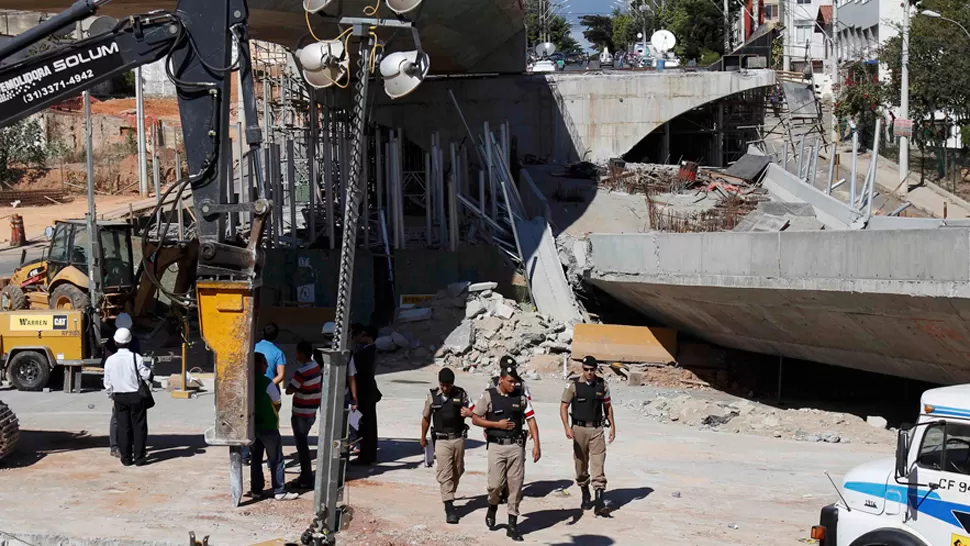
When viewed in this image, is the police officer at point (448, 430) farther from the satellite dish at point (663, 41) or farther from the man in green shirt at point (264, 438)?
the satellite dish at point (663, 41)

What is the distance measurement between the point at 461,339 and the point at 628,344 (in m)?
3.53

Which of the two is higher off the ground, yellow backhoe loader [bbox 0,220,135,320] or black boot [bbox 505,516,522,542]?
yellow backhoe loader [bbox 0,220,135,320]

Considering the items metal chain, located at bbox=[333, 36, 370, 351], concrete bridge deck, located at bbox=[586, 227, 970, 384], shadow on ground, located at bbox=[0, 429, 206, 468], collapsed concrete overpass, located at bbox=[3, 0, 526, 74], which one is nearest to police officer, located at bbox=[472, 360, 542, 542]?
metal chain, located at bbox=[333, 36, 370, 351]

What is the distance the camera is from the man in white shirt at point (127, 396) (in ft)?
41.9

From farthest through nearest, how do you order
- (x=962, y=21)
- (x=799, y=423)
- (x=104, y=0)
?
(x=962, y=21) < (x=799, y=423) < (x=104, y=0)

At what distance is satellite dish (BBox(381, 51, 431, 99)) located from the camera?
9.22 m

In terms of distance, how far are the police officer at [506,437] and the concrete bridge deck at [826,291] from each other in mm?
6148

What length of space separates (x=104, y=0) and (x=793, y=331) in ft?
39.1

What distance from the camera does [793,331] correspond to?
723 inches

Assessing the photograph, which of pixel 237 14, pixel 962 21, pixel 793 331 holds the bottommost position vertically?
pixel 793 331

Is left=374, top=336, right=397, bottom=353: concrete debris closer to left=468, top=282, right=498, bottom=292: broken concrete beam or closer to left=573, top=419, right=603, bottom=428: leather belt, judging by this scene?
left=468, top=282, right=498, bottom=292: broken concrete beam

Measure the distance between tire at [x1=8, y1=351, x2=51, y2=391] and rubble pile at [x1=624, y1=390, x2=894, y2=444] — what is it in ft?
34.6

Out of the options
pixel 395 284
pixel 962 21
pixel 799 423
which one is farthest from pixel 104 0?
pixel 962 21

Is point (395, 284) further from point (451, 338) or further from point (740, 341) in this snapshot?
point (740, 341)
